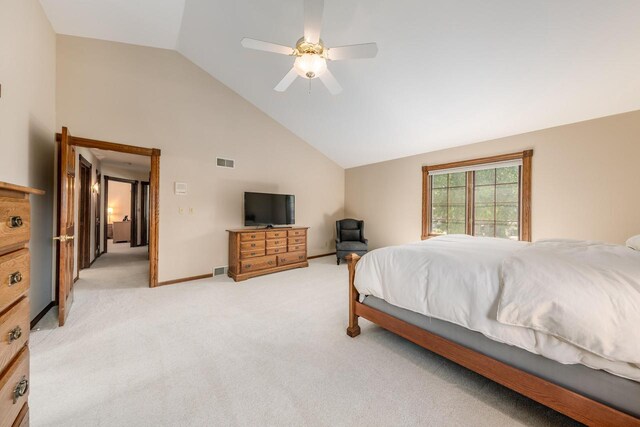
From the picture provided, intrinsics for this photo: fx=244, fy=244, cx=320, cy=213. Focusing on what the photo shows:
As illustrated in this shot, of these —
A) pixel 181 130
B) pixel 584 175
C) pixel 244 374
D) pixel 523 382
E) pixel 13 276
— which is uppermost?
pixel 181 130

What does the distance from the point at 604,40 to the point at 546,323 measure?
9.40 ft

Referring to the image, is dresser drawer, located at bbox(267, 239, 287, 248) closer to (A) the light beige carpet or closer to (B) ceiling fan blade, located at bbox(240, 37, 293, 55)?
(A) the light beige carpet

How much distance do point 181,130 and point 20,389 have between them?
3784 millimetres

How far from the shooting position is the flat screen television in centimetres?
446

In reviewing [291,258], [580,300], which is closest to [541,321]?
[580,300]

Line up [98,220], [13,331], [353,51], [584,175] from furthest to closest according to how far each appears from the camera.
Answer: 1. [98,220]
2. [584,175]
3. [353,51]
4. [13,331]

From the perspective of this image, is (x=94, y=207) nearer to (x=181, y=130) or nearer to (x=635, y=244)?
(x=181, y=130)

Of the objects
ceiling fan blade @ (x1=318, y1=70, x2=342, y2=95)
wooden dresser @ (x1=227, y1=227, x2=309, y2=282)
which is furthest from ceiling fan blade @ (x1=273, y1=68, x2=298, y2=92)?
wooden dresser @ (x1=227, y1=227, x2=309, y2=282)

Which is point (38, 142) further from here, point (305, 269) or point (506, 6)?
point (506, 6)

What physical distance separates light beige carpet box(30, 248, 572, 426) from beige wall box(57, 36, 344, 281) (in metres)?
1.43

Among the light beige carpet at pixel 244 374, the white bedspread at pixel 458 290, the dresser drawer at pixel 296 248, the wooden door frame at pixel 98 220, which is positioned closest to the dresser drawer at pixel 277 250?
the dresser drawer at pixel 296 248

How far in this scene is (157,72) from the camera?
375 cm

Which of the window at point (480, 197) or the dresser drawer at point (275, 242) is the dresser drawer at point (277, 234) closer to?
the dresser drawer at point (275, 242)

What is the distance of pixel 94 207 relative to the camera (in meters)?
5.73
